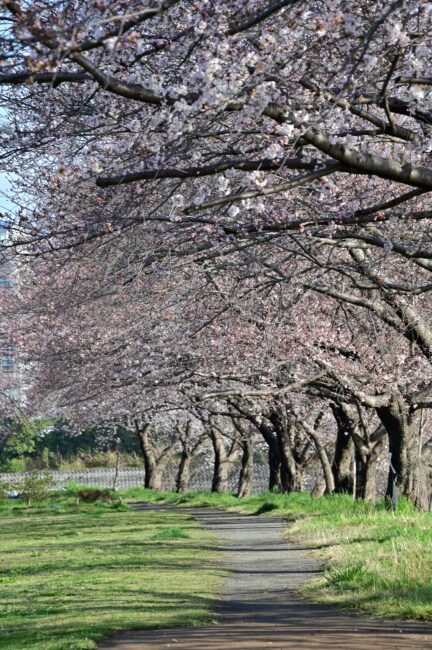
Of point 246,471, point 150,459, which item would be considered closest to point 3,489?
point 246,471

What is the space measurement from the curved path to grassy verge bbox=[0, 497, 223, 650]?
0.32 metres

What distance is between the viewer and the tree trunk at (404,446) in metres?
23.2

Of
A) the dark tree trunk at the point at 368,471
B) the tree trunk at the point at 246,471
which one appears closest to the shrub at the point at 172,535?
the dark tree trunk at the point at 368,471

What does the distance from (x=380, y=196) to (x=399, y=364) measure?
670 cm

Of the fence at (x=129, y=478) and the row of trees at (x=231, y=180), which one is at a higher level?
the fence at (x=129, y=478)

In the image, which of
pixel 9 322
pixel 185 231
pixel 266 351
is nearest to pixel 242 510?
pixel 9 322

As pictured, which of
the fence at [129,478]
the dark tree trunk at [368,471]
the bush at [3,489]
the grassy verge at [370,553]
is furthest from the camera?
the fence at [129,478]

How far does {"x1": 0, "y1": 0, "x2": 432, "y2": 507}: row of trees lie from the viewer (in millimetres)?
8953

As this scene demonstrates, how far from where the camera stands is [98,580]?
15.9 m

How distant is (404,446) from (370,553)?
7642 mm

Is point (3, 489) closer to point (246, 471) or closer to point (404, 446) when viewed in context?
point (246, 471)

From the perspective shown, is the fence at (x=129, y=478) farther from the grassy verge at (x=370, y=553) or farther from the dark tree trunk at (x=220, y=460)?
the grassy verge at (x=370, y=553)

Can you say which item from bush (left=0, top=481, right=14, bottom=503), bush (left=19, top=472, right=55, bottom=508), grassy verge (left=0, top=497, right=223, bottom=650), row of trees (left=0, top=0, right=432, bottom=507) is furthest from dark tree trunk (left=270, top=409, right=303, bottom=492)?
row of trees (left=0, top=0, right=432, bottom=507)

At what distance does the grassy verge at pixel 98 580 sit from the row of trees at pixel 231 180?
10.4 ft
